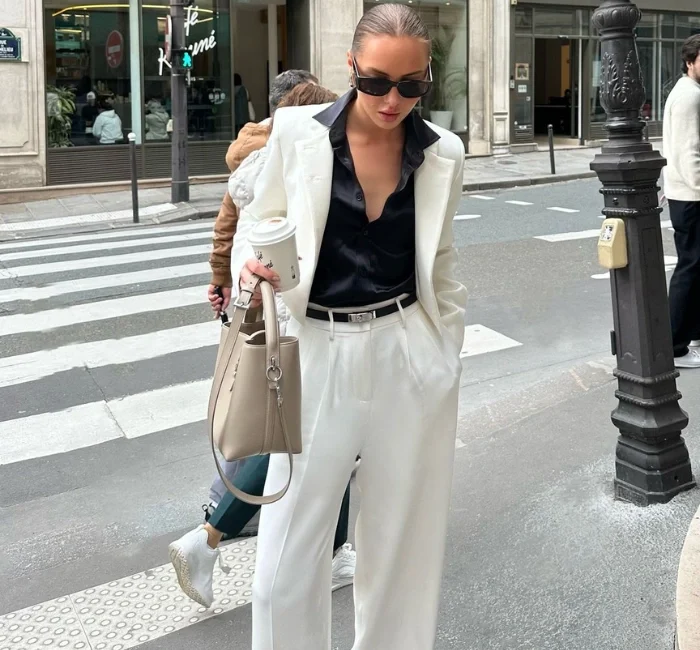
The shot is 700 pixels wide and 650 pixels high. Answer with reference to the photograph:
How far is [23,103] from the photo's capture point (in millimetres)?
17266

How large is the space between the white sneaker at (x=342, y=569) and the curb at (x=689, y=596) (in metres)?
1.20

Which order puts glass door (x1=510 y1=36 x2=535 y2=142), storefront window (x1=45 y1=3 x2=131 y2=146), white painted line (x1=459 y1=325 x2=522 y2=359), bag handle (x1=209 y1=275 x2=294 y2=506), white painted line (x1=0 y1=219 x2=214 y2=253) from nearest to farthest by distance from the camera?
bag handle (x1=209 y1=275 x2=294 y2=506) < white painted line (x1=459 y1=325 x2=522 y2=359) < white painted line (x1=0 y1=219 x2=214 y2=253) < storefront window (x1=45 y1=3 x2=131 y2=146) < glass door (x1=510 y1=36 x2=535 y2=142)

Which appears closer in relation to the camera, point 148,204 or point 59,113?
point 148,204

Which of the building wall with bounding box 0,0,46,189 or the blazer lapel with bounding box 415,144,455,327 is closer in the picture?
the blazer lapel with bounding box 415,144,455,327

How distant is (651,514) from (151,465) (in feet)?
8.77

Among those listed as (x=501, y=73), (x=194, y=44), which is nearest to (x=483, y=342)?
(x=194, y=44)

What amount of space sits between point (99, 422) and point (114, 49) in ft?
47.4

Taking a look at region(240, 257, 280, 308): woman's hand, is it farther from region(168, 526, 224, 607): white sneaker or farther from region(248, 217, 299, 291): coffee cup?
region(168, 526, 224, 607): white sneaker

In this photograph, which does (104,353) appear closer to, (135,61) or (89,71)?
(89,71)

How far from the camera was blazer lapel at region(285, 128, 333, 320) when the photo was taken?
7.65 feet

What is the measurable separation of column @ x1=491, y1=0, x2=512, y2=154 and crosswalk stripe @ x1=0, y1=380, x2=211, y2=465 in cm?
1834

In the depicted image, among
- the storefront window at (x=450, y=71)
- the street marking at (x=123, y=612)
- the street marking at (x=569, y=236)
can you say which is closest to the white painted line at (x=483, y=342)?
the street marking at (x=123, y=612)

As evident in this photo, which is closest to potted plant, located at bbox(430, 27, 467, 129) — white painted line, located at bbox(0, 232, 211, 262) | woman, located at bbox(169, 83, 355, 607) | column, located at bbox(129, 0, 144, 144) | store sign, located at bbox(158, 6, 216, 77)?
store sign, located at bbox(158, 6, 216, 77)

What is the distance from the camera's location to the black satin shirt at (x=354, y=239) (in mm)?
2361
